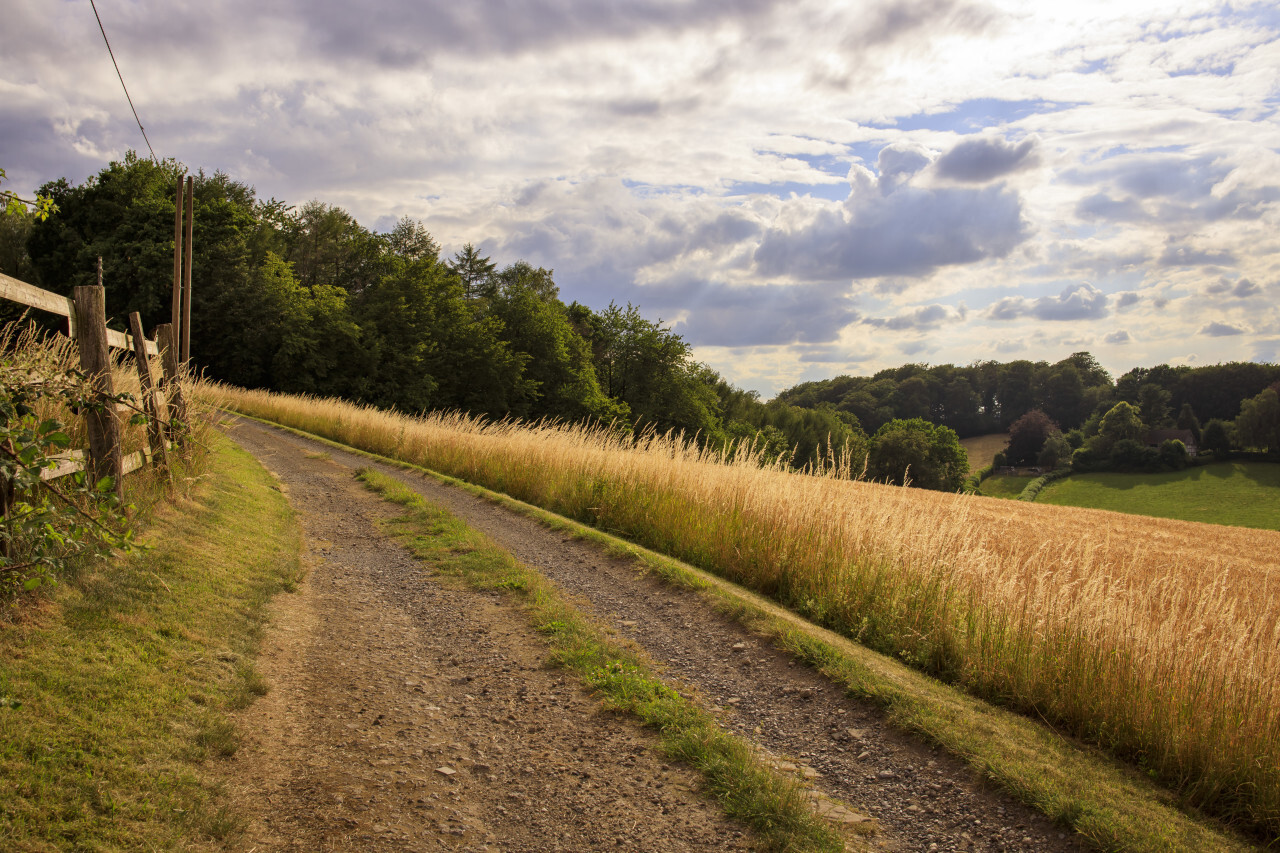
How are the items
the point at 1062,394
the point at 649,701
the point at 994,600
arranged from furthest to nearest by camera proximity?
the point at 1062,394, the point at 994,600, the point at 649,701

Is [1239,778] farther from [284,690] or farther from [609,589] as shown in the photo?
[284,690]

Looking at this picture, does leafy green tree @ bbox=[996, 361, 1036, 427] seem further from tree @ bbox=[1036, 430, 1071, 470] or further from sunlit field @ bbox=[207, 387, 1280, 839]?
sunlit field @ bbox=[207, 387, 1280, 839]

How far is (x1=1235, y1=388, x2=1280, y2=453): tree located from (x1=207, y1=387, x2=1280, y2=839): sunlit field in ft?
217

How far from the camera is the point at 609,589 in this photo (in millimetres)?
7578

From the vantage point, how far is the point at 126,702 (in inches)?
134

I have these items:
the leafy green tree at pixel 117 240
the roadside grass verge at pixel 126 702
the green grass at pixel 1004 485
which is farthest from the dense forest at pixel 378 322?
the roadside grass verge at pixel 126 702

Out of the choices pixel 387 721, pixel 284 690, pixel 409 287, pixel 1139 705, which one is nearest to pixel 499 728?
pixel 387 721

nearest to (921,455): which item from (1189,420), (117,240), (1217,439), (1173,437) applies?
(1173,437)

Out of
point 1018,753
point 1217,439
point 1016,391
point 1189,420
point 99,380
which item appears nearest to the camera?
point 1018,753

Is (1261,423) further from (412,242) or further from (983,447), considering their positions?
(412,242)

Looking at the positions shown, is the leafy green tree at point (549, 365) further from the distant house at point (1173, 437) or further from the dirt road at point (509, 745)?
the distant house at point (1173, 437)

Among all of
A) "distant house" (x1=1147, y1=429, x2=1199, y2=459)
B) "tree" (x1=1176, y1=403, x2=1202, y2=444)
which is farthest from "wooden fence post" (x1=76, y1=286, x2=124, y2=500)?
"tree" (x1=1176, y1=403, x2=1202, y2=444)

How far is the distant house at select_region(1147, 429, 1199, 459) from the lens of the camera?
66.4m

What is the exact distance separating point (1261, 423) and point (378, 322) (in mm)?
77758
